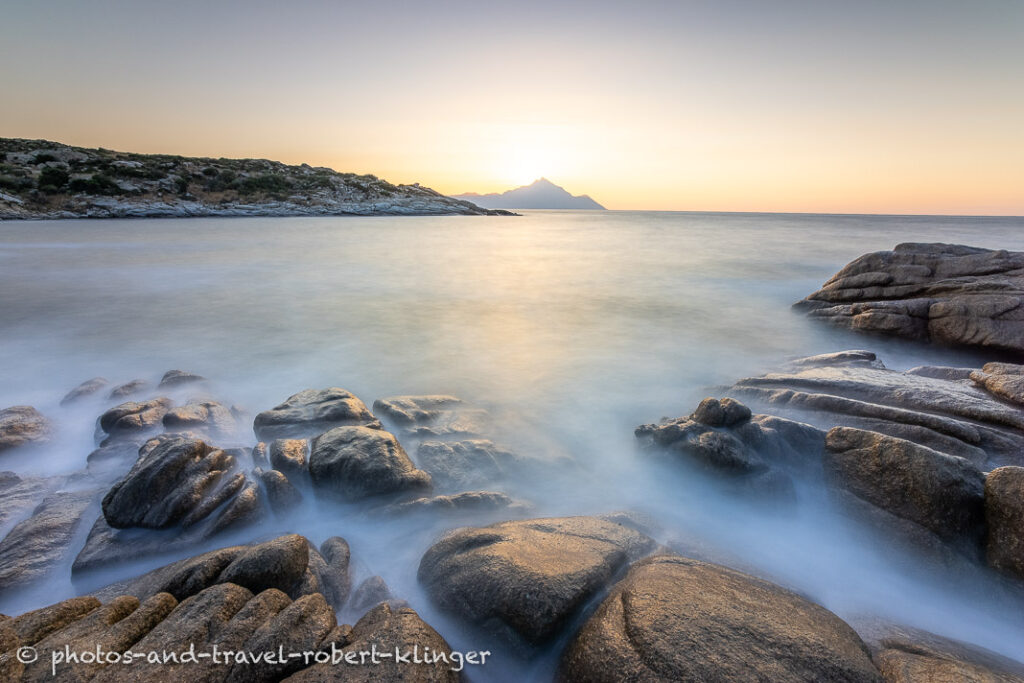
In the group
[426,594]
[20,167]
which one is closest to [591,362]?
[426,594]

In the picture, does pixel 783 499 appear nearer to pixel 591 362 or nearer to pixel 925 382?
pixel 925 382

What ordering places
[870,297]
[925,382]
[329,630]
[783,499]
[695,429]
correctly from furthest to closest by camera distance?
[870,297] < [925,382] < [695,429] < [783,499] < [329,630]

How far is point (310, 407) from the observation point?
5.61m

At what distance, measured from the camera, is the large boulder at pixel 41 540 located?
3281 mm

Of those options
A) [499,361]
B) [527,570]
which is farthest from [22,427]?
[499,361]

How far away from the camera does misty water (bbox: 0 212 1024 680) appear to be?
3.51 m

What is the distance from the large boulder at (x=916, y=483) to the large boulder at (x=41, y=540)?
6821mm

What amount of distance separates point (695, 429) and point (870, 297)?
8.29m

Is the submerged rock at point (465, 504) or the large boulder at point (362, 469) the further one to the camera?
the large boulder at point (362, 469)

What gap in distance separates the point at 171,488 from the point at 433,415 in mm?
2938

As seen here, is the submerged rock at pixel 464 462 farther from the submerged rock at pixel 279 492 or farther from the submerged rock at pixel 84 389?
the submerged rock at pixel 84 389

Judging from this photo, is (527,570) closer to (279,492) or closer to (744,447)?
(279,492)

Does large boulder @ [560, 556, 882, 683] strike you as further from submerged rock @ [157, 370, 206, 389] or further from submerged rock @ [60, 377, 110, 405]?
submerged rock @ [60, 377, 110, 405]

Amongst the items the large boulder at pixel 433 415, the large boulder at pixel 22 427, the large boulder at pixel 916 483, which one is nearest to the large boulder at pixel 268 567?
the large boulder at pixel 433 415
